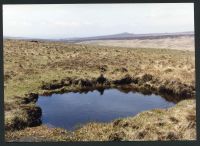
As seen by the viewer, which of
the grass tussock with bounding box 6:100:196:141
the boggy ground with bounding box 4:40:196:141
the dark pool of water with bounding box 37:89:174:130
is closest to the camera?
the grass tussock with bounding box 6:100:196:141

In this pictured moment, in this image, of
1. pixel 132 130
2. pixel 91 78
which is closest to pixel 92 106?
pixel 91 78

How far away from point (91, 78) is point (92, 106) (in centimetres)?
111

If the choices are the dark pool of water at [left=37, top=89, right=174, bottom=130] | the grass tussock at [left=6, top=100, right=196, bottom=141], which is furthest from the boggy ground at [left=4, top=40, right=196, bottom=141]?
the dark pool of water at [left=37, top=89, right=174, bottom=130]

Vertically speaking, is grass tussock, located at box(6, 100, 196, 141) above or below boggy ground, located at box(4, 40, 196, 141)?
below

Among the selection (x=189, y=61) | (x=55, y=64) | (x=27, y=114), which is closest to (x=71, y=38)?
(x=55, y=64)

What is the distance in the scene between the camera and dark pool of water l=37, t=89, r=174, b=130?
14938 mm

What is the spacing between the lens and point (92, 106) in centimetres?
1552

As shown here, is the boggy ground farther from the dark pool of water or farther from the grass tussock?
the dark pool of water

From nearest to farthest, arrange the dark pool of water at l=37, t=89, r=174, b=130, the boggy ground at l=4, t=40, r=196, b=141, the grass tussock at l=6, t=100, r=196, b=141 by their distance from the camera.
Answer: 1. the grass tussock at l=6, t=100, r=196, b=141
2. the boggy ground at l=4, t=40, r=196, b=141
3. the dark pool of water at l=37, t=89, r=174, b=130

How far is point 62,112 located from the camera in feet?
49.9

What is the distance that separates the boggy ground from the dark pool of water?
29 cm

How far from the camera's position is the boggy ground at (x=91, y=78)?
1435 cm

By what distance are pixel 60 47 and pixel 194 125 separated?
622 centimetres

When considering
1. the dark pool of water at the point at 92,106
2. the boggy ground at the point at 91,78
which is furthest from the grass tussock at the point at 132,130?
the dark pool of water at the point at 92,106
